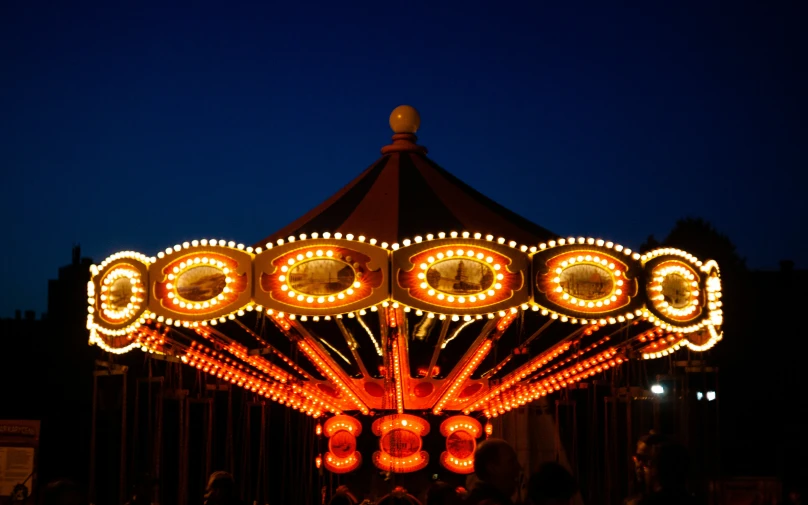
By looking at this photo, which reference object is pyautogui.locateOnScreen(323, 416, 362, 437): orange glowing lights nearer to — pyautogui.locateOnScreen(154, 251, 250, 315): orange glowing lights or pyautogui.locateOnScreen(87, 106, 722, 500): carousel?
pyautogui.locateOnScreen(87, 106, 722, 500): carousel

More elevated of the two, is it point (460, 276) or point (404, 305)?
point (460, 276)

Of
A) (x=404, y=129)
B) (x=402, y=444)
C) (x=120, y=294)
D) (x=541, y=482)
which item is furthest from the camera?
(x=402, y=444)

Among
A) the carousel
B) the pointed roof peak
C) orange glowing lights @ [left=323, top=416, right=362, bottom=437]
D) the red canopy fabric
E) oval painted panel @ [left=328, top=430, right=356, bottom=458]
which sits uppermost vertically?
the pointed roof peak

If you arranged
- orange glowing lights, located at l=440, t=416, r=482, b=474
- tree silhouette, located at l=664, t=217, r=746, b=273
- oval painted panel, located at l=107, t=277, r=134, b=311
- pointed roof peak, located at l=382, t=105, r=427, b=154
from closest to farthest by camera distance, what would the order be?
oval painted panel, located at l=107, t=277, r=134, b=311
pointed roof peak, located at l=382, t=105, r=427, b=154
orange glowing lights, located at l=440, t=416, r=482, b=474
tree silhouette, located at l=664, t=217, r=746, b=273

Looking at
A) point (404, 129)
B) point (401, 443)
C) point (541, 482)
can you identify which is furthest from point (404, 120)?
point (541, 482)

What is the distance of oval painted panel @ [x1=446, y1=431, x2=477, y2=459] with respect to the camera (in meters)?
12.5

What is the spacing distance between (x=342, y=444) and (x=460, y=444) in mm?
1393

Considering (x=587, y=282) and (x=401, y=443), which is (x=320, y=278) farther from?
(x=401, y=443)

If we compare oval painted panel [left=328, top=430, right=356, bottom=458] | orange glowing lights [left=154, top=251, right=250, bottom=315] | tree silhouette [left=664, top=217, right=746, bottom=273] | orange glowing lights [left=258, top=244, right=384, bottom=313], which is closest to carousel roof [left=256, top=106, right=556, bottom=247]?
orange glowing lights [left=258, top=244, right=384, bottom=313]

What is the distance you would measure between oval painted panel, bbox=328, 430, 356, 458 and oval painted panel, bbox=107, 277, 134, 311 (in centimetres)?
398

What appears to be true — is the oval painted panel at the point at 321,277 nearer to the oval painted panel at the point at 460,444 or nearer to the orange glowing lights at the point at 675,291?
the orange glowing lights at the point at 675,291

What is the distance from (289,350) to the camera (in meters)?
12.8

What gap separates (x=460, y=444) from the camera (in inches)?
494
